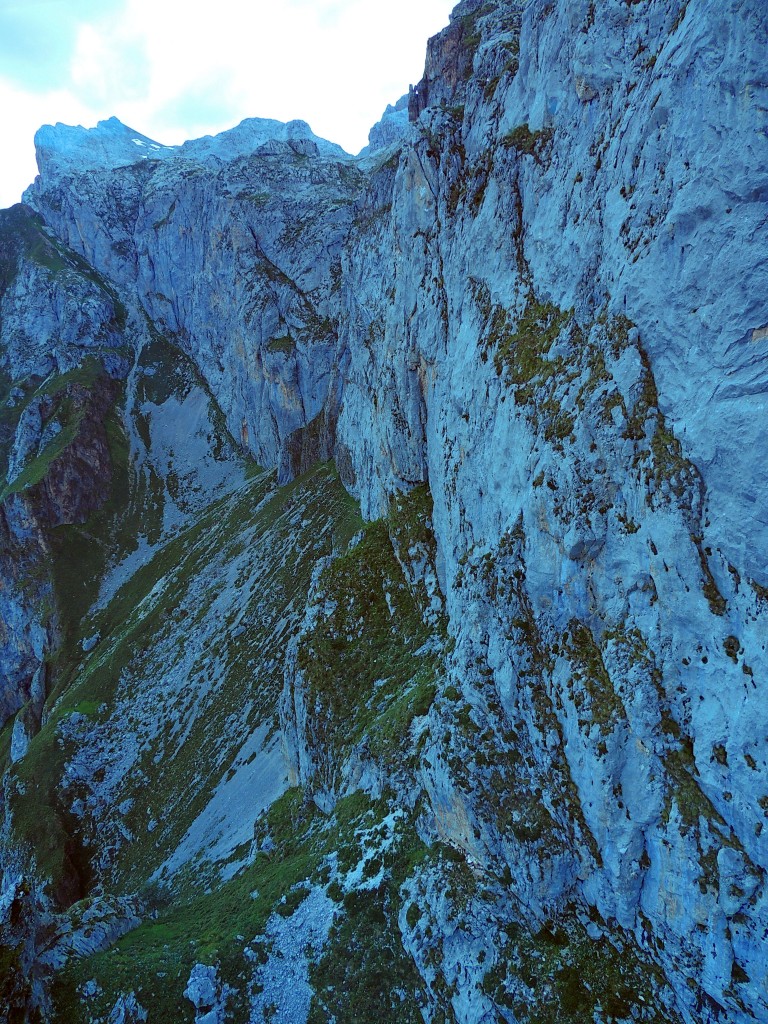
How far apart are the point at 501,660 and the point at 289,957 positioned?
642 inches

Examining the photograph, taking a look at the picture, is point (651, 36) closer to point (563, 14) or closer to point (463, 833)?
point (563, 14)

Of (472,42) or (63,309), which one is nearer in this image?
(472,42)

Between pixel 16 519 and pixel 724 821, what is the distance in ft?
329

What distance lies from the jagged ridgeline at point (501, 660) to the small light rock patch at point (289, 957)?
129 mm

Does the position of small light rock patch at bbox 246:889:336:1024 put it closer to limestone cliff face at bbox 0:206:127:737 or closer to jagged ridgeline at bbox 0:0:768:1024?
jagged ridgeline at bbox 0:0:768:1024

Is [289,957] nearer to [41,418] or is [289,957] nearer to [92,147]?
[41,418]

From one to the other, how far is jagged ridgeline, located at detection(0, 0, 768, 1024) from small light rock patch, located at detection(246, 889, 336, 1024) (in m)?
0.13

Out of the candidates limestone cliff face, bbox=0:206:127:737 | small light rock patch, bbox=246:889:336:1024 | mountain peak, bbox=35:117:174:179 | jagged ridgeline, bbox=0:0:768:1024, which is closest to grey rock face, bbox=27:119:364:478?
mountain peak, bbox=35:117:174:179

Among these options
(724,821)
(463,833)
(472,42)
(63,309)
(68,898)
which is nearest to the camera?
(724,821)

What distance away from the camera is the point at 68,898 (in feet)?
136

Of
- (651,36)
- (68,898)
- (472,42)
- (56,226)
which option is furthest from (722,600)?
(56,226)

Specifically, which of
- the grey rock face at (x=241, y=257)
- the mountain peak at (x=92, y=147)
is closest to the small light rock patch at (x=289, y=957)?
the grey rock face at (x=241, y=257)

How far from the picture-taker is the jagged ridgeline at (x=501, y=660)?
14.1m

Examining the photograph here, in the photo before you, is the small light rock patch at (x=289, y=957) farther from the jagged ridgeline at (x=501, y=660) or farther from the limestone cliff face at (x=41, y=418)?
the limestone cliff face at (x=41, y=418)
